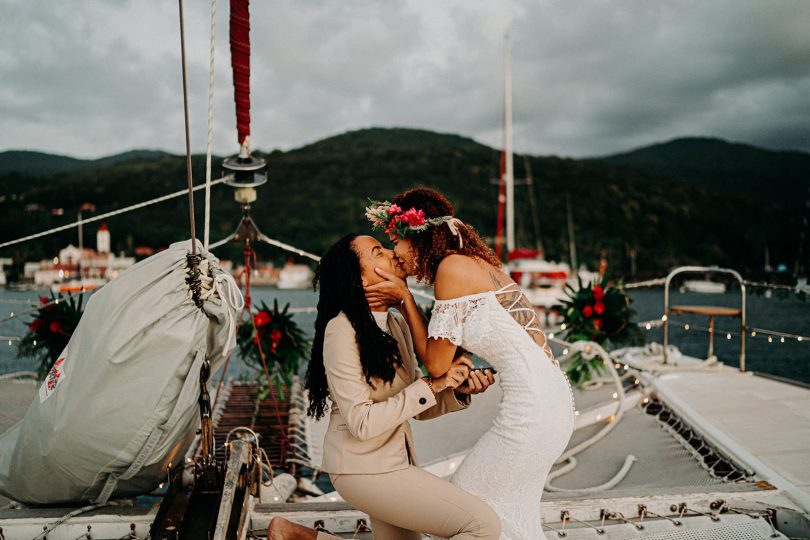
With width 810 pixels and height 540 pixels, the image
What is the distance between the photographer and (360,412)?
78.1 inches

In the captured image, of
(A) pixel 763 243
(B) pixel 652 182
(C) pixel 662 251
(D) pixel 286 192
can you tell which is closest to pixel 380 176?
(D) pixel 286 192

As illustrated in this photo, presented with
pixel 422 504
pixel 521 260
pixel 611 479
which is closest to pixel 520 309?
pixel 422 504

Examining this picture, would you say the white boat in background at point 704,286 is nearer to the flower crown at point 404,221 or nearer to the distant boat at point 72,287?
the distant boat at point 72,287

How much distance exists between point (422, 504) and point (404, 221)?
1.05m

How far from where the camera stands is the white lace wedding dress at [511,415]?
7.10 ft

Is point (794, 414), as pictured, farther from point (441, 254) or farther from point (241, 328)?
point (241, 328)

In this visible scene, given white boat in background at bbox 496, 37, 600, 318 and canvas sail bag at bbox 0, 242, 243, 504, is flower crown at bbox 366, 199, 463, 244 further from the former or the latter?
white boat in background at bbox 496, 37, 600, 318

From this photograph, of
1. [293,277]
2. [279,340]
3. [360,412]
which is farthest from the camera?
[293,277]

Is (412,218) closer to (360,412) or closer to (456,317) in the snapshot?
(456,317)

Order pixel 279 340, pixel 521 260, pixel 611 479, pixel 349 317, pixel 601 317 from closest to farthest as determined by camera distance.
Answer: pixel 349 317 < pixel 611 479 < pixel 279 340 < pixel 601 317 < pixel 521 260

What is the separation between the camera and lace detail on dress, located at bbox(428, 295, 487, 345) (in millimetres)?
2168

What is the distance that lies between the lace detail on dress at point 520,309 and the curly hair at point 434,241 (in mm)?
159

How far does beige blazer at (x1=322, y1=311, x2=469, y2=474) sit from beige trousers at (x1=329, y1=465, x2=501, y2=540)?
4 centimetres

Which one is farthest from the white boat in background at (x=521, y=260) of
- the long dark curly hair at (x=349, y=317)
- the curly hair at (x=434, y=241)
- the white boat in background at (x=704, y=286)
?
the white boat in background at (x=704, y=286)
